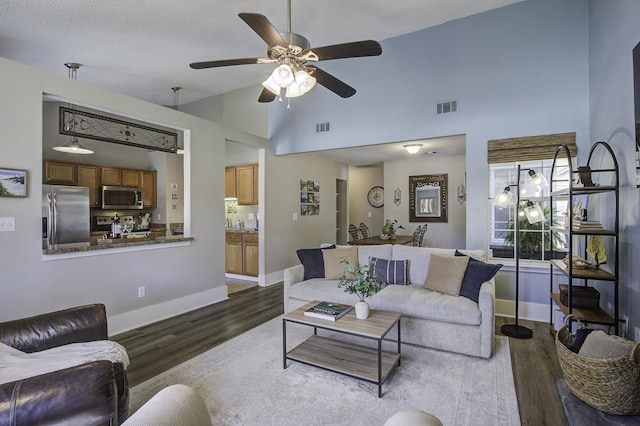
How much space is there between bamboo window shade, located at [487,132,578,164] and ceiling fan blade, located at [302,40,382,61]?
2319 mm

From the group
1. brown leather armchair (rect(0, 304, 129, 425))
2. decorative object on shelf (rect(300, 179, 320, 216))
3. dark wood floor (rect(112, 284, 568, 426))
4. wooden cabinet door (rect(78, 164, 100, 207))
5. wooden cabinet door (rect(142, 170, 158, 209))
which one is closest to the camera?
brown leather armchair (rect(0, 304, 129, 425))

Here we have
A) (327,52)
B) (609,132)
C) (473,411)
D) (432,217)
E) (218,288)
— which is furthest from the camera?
(432,217)

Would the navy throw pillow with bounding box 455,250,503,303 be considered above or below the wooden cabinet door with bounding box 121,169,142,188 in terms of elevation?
below

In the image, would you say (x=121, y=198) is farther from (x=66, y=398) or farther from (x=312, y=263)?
(x=66, y=398)

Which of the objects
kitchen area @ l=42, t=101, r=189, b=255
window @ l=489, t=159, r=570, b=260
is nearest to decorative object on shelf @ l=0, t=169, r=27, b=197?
kitchen area @ l=42, t=101, r=189, b=255

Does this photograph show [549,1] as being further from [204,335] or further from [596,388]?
[204,335]

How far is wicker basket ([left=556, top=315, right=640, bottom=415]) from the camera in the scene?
1454 millimetres

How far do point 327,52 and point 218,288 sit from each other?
3.55 metres

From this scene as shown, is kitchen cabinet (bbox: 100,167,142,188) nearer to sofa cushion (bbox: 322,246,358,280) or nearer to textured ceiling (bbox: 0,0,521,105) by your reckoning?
textured ceiling (bbox: 0,0,521,105)

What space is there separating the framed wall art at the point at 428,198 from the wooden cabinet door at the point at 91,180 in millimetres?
6500

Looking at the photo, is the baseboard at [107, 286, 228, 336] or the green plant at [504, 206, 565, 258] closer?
the baseboard at [107, 286, 228, 336]

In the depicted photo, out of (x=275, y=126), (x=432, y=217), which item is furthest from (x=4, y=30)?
(x=432, y=217)

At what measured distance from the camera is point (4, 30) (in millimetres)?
3266

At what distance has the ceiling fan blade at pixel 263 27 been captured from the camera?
1.92m
